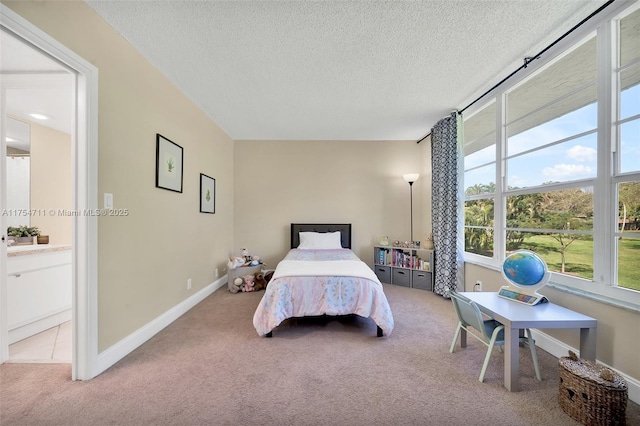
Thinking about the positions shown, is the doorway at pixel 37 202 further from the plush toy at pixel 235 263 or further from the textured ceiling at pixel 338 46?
the plush toy at pixel 235 263

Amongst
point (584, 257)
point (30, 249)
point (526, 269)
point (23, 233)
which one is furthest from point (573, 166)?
point (23, 233)

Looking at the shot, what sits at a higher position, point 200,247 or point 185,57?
point 185,57

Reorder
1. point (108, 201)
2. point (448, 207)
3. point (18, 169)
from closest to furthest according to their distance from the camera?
1. point (108, 201)
2. point (18, 169)
3. point (448, 207)

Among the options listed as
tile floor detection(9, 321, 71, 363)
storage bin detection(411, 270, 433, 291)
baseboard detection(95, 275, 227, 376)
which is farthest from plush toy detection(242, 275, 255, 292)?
storage bin detection(411, 270, 433, 291)

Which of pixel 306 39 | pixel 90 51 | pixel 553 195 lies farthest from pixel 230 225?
pixel 553 195

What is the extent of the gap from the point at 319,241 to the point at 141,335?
265 centimetres

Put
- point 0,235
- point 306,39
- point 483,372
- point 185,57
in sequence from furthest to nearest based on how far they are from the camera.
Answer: point 185,57, point 306,39, point 0,235, point 483,372

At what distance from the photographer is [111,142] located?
72.4 inches

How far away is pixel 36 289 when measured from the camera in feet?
7.40

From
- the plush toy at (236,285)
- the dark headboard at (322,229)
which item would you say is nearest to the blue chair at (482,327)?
the dark headboard at (322,229)

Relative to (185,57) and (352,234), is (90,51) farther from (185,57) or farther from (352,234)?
(352,234)

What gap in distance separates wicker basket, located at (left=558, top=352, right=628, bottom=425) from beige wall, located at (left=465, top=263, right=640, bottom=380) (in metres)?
0.33

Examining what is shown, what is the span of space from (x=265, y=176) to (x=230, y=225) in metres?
1.12

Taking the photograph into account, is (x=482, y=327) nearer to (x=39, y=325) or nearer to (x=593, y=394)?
(x=593, y=394)
